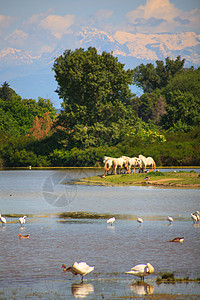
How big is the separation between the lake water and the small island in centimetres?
1343

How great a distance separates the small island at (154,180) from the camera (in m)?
42.5

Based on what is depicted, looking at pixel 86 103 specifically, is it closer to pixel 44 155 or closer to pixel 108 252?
pixel 44 155

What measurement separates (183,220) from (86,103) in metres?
64.0

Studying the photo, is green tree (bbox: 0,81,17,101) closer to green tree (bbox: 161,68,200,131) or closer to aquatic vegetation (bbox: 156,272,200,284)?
green tree (bbox: 161,68,200,131)

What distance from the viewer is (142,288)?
11461mm

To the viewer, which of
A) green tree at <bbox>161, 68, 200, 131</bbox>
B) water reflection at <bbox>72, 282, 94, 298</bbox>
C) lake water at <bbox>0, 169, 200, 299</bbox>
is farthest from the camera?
green tree at <bbox>161, 68, 200, 131</bbox>

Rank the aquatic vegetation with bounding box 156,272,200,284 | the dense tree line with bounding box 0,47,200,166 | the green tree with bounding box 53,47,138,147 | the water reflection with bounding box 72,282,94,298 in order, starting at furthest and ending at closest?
the green tree with bounding box 53,47,138,147 < the dense tree line with bounding box 0,47,200,166 < the aquatic vegetation with bounding box 156,272,200,284 < the water reflection with bounding box 72,282,94,298

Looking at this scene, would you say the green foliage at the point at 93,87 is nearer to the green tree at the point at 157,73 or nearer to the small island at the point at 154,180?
the small island at the point at 154,180

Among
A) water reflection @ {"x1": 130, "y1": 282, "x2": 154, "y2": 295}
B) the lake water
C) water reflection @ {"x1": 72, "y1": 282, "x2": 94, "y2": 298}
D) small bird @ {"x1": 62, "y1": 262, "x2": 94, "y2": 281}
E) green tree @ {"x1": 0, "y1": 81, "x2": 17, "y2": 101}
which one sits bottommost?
water reflection @ {"x1": 130, "y1": 282, "x2": 154, "y2": 295}

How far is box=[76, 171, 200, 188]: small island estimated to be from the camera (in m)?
42.5

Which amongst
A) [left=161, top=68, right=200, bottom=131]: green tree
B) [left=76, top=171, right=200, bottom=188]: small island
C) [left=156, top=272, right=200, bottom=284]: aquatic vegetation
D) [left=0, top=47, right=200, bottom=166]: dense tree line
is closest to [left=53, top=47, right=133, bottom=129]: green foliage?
[left=0, top=47, right=200, bottom=166]: dense tree line

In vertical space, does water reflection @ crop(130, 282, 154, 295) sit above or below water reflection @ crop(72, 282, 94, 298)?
below

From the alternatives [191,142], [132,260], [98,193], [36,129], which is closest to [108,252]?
[132,260]

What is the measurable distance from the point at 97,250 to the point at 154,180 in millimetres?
29748
